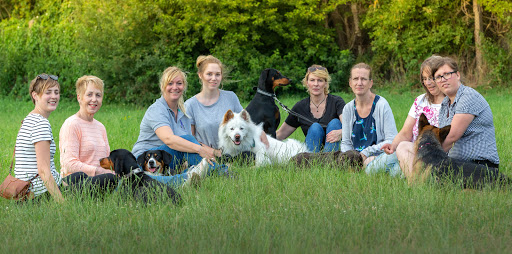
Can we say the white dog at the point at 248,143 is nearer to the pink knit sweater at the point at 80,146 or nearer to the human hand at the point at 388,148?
the human hand at the point at 388,148

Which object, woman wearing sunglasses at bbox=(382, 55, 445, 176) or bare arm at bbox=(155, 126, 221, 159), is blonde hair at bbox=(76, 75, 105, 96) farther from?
woman wearing sunglasses at bbox=(382, 55, 445, 176)

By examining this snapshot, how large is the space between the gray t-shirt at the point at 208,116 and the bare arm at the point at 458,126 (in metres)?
3.01

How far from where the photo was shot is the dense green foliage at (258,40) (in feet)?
66.6

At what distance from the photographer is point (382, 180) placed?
5422mm

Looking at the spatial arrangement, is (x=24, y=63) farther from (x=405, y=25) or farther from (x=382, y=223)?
(x=382, y=223)

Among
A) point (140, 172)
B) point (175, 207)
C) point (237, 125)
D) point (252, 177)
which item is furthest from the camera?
point (237, 125)

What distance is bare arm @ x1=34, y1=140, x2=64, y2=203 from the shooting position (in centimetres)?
464

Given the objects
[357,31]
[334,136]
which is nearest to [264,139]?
[334,136]

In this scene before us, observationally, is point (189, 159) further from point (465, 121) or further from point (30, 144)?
point (465, 121)

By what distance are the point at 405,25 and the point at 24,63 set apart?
52.2 feet

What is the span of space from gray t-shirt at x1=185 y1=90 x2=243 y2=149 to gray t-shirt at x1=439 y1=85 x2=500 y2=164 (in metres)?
2.97

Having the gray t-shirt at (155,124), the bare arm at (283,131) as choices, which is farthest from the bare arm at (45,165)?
the bare arm at (283,131)

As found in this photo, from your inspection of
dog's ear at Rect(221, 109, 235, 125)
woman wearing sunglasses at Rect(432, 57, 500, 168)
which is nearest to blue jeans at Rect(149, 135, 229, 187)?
dog's ear at Rect(221, 109, 235, 125)

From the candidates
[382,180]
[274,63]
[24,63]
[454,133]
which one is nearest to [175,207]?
[382,180]
